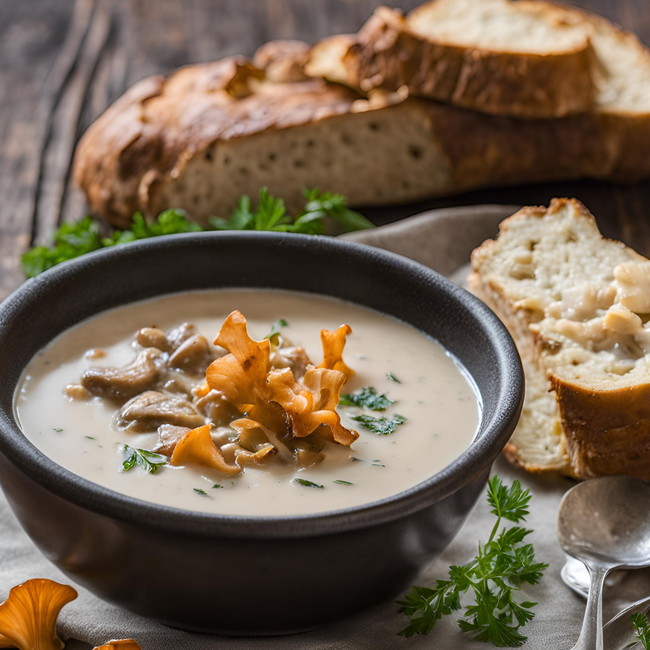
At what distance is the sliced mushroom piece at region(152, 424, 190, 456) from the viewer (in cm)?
181

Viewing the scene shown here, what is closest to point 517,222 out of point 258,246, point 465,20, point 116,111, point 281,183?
point 258,246

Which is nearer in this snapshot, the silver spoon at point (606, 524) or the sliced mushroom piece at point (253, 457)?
the sliced mushroom piece at point (253, 457)

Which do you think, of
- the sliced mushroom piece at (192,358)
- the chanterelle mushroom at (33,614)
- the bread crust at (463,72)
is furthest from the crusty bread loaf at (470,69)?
the chanterelle mushroom at (33,614)

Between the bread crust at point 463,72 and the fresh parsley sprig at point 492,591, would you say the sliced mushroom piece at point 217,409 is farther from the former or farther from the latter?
the bread crust at point 463,72

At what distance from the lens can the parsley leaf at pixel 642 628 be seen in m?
1.74

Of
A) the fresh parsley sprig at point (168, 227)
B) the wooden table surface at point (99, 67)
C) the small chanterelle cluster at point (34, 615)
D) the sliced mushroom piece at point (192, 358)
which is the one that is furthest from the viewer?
the wooden table surface at point (99, 67)

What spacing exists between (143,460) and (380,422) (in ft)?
1.66

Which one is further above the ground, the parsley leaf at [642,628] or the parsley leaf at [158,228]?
the parsley leaf at [158,228]

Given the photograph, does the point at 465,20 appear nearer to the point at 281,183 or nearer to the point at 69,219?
the point at 281,183

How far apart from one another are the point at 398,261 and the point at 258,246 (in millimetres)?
375

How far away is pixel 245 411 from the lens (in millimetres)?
1925

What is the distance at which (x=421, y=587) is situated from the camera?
1863 mm

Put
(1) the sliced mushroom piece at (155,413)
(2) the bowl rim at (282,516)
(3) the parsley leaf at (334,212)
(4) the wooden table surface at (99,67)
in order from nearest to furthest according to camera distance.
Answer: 1. (2) the bowl rim at (282,516)
2. (1) the sliced mushroom piece at (155,413)
3. (3) the parsley leaf at (334,212)
4. (4) the wooden table surface at (99,67)

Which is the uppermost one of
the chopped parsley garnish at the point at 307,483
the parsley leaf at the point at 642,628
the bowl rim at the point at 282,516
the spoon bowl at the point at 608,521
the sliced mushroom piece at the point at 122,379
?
the bowl rim at the point at 282,516
